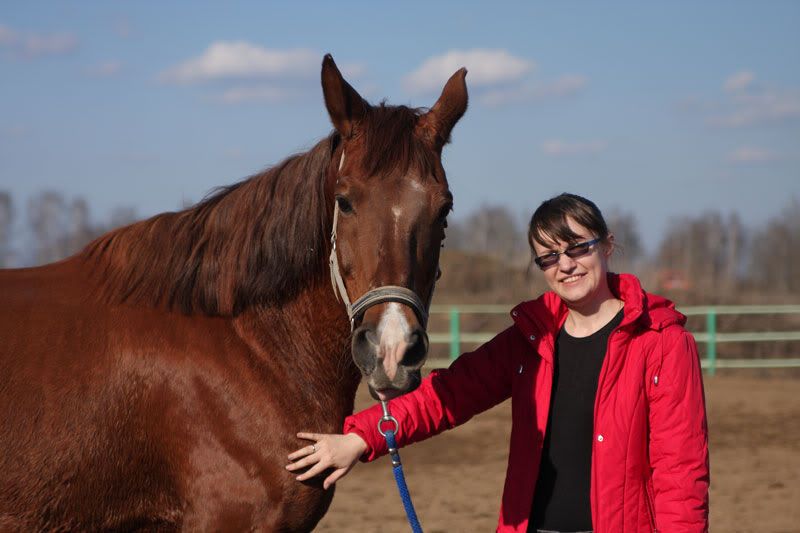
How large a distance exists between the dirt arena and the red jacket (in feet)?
12.9

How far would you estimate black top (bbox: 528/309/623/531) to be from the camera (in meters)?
2.61

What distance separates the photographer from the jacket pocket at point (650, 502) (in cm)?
249

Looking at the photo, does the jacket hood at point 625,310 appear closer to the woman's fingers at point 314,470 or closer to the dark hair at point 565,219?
the dark hair at point 565,219

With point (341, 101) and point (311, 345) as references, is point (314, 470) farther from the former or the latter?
point (341, 101)

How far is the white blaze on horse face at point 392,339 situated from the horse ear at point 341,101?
0.79m

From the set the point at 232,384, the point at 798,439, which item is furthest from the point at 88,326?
the point at 798,439

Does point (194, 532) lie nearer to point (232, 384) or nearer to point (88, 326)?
point (232, 384)

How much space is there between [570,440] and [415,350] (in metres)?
0.64

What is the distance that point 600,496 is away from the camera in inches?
97.7

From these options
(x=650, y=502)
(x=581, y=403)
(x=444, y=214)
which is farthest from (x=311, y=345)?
(x=650, y=502)

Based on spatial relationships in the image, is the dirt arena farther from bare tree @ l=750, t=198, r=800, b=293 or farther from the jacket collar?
bare tree @ l=750, t=198, r=800, b=293

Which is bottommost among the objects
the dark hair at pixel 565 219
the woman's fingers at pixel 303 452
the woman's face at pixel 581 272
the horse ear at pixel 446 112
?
the woman's fingers at pixel 303 452

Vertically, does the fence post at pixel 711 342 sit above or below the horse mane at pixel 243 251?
below

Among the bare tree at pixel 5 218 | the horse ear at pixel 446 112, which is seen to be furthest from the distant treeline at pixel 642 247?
the horse ear at pixel 446 112
